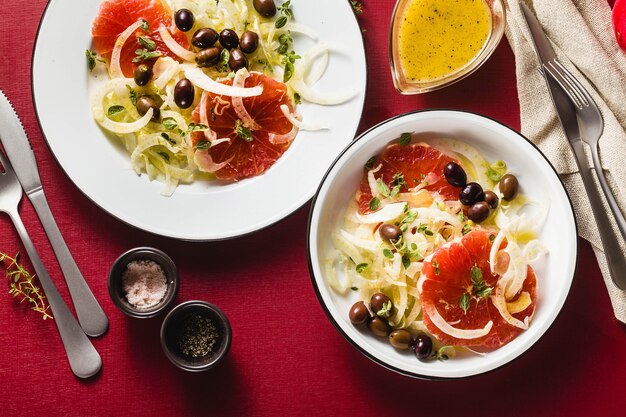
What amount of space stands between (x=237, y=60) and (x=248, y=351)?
1284 mm

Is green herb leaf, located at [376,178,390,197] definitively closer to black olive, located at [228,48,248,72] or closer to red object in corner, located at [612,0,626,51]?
black olive, located at [228,48,248,72]

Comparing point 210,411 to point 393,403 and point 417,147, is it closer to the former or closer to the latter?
point 393,403

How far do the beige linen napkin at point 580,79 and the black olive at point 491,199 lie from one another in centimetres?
35

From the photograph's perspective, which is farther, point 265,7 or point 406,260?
point 265,7

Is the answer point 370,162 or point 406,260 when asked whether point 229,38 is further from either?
point 406,260

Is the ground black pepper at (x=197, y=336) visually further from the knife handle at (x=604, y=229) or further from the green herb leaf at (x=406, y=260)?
the knife handle at (x=604, y=229)

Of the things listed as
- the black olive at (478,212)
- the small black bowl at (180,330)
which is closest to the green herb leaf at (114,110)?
the small black bowl at (180,330)

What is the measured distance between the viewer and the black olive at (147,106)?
9.53ft

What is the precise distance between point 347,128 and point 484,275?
84 cm

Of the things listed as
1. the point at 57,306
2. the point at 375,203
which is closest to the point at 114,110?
the point at 57,306

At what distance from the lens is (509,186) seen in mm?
2906

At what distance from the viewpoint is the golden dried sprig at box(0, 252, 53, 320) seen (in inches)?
119

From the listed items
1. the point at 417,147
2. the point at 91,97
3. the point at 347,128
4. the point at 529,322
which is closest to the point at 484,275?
the point at 529,322

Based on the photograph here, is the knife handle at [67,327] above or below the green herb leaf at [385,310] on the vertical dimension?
below
